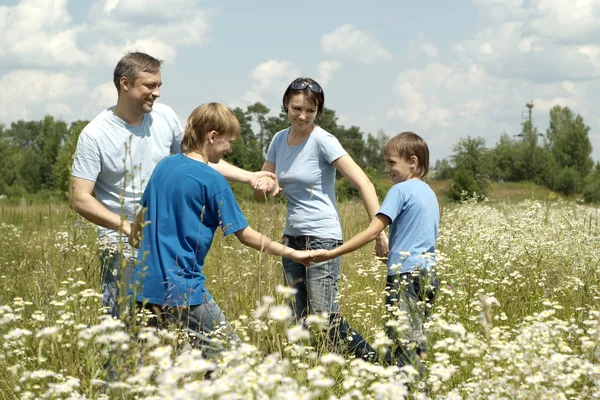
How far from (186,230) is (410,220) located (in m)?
1.40

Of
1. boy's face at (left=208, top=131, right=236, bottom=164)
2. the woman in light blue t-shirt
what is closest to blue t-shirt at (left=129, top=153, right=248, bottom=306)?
boy's face at (left=208, top=131, right=236, bottom=164)

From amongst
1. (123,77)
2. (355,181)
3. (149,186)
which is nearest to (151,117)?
(123,77)

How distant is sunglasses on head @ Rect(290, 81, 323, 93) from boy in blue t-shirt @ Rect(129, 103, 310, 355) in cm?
101

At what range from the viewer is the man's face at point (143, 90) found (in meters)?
4.20

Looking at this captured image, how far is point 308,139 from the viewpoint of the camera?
4621mm

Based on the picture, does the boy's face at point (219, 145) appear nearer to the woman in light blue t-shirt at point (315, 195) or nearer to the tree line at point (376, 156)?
the woman in light blue t-shirt at point (315, 195)

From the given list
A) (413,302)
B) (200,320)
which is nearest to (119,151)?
(200,320)

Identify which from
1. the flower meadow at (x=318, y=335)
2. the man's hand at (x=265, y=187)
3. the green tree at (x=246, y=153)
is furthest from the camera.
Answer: the green tree at (x=246, y=153)

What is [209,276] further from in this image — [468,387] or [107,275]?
[468,387]

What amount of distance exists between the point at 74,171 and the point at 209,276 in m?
2.76

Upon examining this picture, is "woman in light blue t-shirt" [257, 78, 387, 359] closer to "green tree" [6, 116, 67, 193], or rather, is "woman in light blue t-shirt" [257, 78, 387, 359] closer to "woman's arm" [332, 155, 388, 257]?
"woman's arm" [332, 155, 388, 257]

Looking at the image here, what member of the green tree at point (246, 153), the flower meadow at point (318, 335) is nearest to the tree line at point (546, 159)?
the green tree at point (246, 153)

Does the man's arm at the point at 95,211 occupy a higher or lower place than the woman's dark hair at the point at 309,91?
lower

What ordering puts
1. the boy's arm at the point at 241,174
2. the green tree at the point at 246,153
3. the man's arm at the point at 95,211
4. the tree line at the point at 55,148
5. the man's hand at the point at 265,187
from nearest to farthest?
the man's arm at the point at 95,211, the man's hand at the point at 265,187, the boy's arm at the point at 241,174, the green tree at the point at 246,153, the tree line at the point at 55,148
